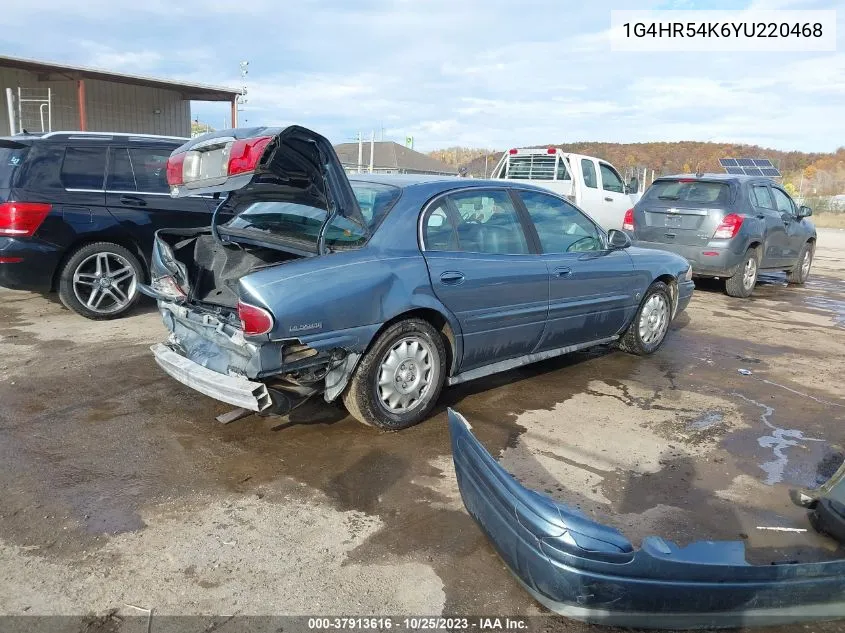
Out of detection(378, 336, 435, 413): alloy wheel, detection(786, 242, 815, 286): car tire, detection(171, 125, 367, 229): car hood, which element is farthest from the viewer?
detection(786, 242, 815, 286): car tire

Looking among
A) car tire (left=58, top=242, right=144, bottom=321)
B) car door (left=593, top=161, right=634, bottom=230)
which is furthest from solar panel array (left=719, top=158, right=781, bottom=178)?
car tire (left=58, top=242, right=144, bottom=321)

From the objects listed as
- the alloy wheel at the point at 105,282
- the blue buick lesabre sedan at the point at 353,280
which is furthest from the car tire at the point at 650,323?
the alloy wheel at the point at 105,282

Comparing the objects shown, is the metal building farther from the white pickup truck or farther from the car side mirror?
the car side mirror

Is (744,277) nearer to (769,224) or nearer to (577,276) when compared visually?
(769,224)

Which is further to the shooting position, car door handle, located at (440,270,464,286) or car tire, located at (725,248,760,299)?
car tire, located at (725,248,760,299)

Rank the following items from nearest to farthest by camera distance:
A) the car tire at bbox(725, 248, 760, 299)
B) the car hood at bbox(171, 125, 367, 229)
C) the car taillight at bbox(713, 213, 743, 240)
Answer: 1. the car hood at bbox(171, 125, 367, 229)
2. the car taillight at bbox(713, 213, 743, 240)
3. the car tire at bbox(725, 248, 760, 299)

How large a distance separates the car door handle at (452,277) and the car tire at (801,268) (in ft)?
30.5

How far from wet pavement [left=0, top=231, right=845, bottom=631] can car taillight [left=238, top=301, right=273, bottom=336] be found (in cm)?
80

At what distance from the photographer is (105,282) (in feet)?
21.6

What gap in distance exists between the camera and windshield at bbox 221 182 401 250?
3.87 metres

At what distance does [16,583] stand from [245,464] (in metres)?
1.25

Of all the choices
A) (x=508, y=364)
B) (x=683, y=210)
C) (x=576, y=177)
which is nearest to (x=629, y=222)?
(x=683, y=210)

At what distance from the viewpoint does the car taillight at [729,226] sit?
9.02m

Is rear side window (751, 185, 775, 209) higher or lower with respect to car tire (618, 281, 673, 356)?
higher
